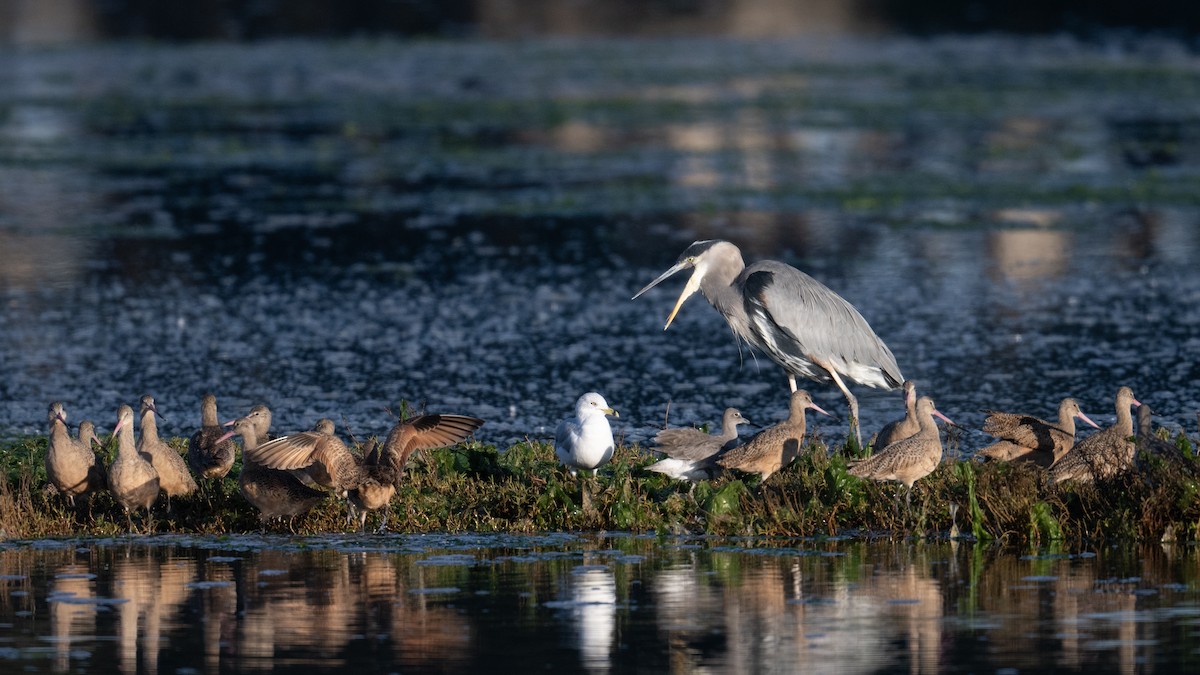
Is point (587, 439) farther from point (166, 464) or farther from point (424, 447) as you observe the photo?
point (166, 464)

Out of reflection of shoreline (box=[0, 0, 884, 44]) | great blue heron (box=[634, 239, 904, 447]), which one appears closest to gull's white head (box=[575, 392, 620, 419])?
great blue heron (box=[634, 239, 904, 447])

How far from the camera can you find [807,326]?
13.7m

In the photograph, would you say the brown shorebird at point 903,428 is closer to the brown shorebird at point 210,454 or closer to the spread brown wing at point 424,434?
the spread brown wing at point 424,434

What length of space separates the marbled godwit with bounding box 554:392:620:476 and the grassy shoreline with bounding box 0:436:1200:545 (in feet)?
0.39

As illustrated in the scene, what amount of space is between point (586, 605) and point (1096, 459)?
3.25m

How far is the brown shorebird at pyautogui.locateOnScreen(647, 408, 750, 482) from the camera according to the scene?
11.7 m

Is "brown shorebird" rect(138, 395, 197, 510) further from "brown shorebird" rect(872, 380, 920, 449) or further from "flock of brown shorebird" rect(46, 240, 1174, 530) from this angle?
"brown shorebird" rect(872, 380, 920, 449)

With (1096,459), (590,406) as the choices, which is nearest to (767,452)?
(590,406)

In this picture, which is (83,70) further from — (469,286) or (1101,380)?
(1101,380)

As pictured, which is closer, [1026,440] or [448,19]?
[1026,440]

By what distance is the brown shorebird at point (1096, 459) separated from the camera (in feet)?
36.5

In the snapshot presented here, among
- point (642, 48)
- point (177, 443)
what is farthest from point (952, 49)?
point (177, 443)

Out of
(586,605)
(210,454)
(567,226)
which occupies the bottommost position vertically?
(586,605)

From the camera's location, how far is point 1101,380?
16.5 meters
